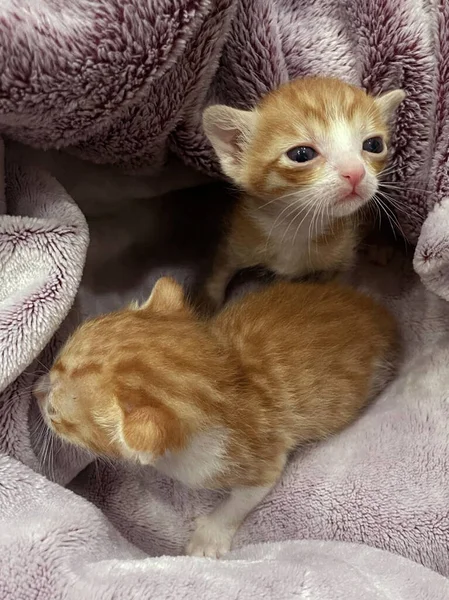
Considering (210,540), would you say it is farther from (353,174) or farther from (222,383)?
(353,174)

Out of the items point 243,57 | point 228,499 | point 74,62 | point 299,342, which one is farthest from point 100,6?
point 228,499

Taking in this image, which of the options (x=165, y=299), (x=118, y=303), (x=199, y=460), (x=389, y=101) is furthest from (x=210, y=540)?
(x=389, y=101)

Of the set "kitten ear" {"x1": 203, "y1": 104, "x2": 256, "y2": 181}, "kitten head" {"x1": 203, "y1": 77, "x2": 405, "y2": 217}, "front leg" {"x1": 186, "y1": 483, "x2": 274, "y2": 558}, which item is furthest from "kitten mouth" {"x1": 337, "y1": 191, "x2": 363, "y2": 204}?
"front leg" {"x1": 186, "y1": 483, "x2": 274, "y2": 558}

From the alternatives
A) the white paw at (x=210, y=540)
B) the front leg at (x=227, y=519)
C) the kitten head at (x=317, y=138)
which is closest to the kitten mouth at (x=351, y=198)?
the kitten head at (x=317, y=138)

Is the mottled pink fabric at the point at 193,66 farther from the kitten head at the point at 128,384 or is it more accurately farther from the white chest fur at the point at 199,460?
the white chest fur at the point at 199,460

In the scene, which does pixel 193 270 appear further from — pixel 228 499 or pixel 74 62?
pixel 74 62

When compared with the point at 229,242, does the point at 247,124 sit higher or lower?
higher
